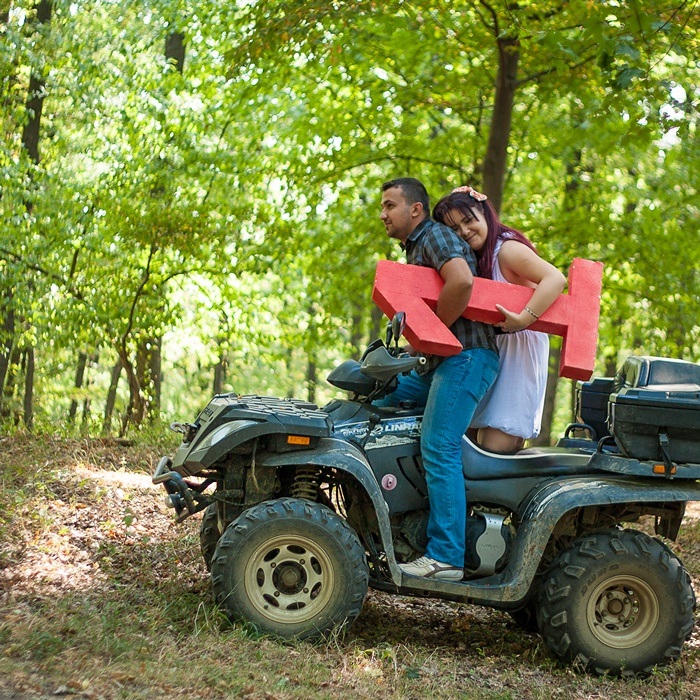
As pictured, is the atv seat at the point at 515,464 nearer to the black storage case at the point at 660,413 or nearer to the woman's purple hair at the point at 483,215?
the black storage case at the point at 660,413

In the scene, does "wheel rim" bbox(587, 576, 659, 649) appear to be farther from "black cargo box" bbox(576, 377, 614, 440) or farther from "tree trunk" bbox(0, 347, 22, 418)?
"tree trunk" bbox(0, 347, 22, 418)

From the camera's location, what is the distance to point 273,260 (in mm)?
12977

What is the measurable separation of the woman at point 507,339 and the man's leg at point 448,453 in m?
0.28

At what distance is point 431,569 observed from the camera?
528 cm

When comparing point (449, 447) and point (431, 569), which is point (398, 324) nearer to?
point (449, 447)

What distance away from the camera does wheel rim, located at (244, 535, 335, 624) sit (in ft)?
16.7

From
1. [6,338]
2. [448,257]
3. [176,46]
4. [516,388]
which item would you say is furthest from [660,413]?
[176,46]

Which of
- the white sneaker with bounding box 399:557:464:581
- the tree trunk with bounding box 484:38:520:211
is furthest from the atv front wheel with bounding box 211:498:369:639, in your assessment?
A: the tree trunk with bounding box 484:38:520:211

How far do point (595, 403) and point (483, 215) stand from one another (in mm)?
1466

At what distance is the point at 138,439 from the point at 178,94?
4989 millimetres

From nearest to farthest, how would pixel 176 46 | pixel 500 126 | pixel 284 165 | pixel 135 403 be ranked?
1. pixel 500 126
2. pixel 135 403
3. pixel 284 165
4. pixel 176 46

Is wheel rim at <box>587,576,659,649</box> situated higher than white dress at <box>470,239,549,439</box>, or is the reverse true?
white dress at <box>470,239,549,439</box>

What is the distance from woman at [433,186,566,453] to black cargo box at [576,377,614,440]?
63 centimetres

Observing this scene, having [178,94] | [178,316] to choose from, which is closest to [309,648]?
[178,316]
